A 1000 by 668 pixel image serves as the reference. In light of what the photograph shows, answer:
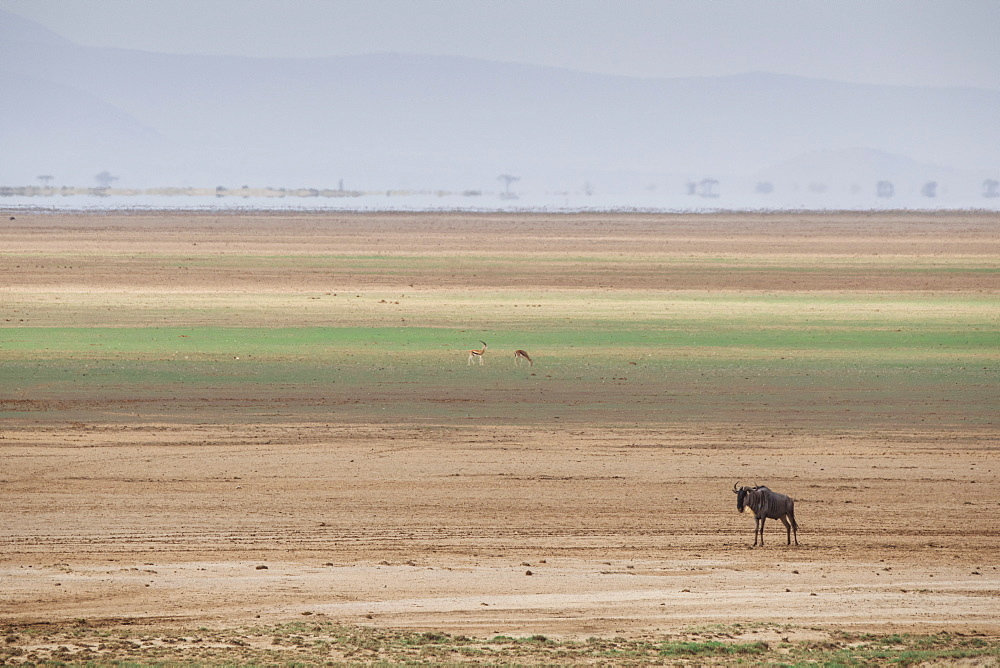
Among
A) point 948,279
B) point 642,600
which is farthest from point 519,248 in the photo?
point 642,600

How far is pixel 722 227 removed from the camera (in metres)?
76.1

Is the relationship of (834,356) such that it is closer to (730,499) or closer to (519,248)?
(730,499)

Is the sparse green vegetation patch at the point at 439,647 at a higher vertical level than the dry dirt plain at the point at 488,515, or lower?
lower

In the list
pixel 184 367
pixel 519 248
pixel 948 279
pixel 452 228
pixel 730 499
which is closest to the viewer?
pixel 730 499

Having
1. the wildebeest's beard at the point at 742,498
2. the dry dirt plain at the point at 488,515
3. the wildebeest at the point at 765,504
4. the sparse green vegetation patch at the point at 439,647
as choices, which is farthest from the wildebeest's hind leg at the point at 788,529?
the sparse green vegetation patch at the point at 439,647

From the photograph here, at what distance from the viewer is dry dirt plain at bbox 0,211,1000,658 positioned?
9.44m

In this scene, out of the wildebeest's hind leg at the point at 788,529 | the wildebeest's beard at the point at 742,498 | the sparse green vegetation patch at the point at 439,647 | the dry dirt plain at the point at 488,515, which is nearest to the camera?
the sparse green vegetation patch at the point at 439,647

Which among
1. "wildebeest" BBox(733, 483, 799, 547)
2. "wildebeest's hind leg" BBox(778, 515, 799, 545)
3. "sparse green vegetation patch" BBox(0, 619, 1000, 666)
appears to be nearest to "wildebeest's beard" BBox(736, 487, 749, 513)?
"wildebeest" BBox(733, 483, 799, 547)

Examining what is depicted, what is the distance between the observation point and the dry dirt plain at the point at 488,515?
9.44 metres

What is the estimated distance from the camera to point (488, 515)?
1234 cm

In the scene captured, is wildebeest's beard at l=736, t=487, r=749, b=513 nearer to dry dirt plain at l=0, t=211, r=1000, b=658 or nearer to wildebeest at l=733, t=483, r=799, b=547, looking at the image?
wildebeest at l=733, t=483, r=799, b=547

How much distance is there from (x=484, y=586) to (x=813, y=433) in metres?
7.56

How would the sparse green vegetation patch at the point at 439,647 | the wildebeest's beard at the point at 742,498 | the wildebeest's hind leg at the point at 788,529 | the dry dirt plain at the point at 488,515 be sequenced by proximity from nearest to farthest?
1. the sparse green vegetation patch at the point at 439,647
2. the dry dirt plain at the point at 488,515
3. the wildebeest's beard at the point at 742,498
4. the wildebeest's hind leg at the point at 788,529

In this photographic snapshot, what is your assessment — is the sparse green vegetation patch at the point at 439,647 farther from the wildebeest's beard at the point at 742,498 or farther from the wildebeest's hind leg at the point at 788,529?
the wildebeest's hind leg at the point at 788,529
